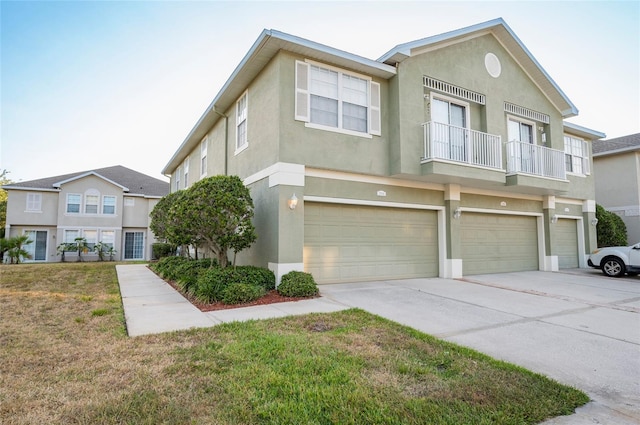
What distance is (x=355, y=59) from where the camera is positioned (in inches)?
350

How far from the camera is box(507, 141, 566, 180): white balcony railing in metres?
11.5

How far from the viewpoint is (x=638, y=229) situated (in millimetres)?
16422

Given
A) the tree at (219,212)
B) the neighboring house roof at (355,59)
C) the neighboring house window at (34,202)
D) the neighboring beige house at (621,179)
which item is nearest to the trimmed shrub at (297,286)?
the tree at (219,212)

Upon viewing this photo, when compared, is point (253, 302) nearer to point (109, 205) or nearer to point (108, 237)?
point (108, 237)

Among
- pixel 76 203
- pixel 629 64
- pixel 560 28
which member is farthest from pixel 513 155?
pixel 76 203

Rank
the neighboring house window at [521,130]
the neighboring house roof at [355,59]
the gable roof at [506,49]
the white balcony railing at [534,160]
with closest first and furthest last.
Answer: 1. the neighboring house roof at [355,59]
2. the gable roof at [506,49]
3. the white balcony railing at [534,160]
4. the neighboring house window at [521,130]

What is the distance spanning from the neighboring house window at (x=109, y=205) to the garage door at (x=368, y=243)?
21.9 meters

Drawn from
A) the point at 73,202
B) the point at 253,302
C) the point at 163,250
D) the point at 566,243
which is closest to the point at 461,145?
the point at 253,302

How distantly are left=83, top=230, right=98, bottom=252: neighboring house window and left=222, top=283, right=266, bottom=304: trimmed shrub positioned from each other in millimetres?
22114

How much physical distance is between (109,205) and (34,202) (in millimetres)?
4462

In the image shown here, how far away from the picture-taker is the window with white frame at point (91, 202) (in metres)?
24.3

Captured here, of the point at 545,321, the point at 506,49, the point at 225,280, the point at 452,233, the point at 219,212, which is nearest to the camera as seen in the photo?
the point at 545,321

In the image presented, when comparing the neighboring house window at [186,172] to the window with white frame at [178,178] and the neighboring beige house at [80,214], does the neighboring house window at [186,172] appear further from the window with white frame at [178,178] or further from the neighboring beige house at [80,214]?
the neighboring beige house at [80,214]

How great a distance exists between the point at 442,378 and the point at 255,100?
28.8 feet
